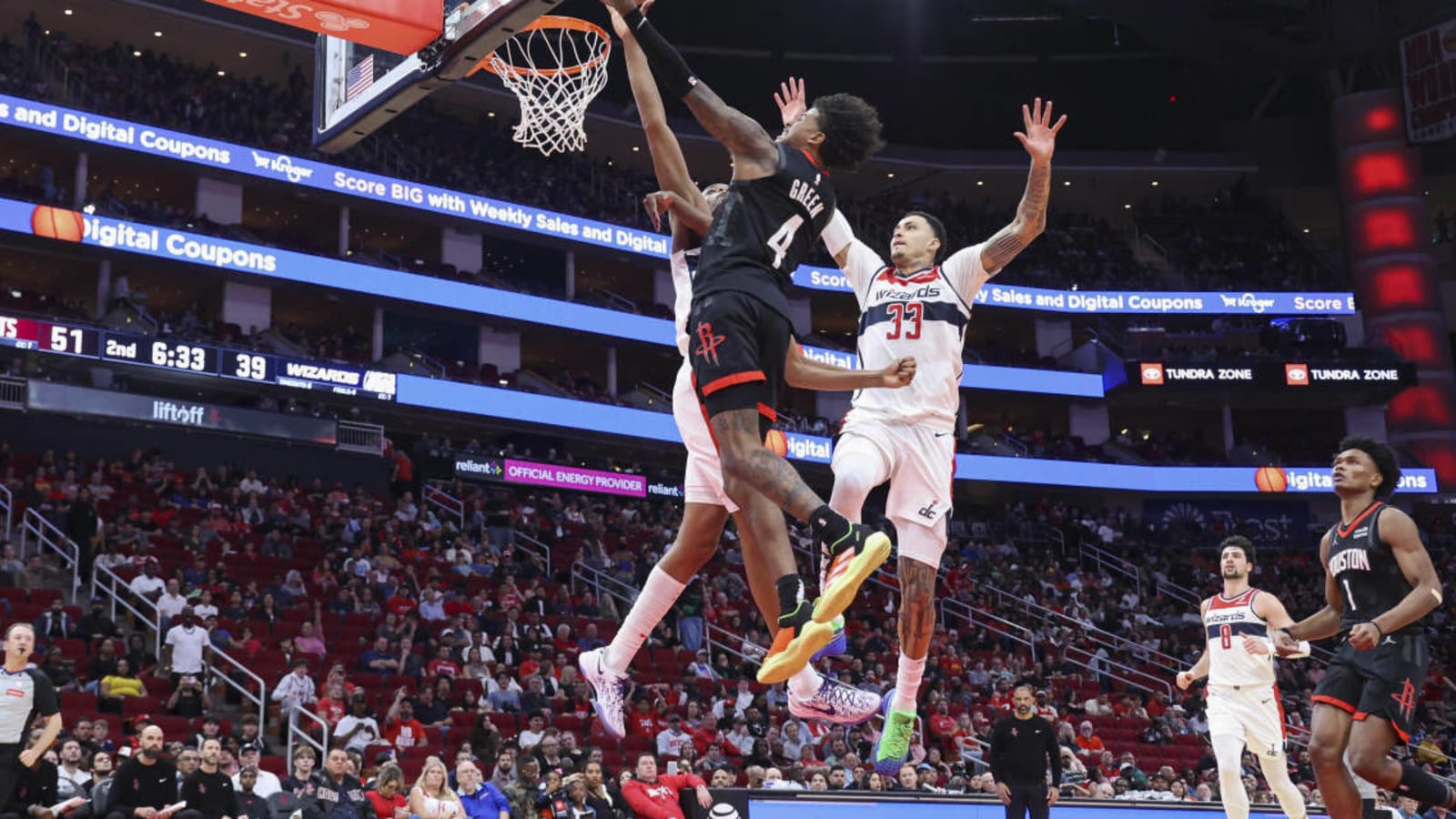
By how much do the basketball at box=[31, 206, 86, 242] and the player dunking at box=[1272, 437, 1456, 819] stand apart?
28.0 meters

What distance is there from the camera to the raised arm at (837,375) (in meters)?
6.12

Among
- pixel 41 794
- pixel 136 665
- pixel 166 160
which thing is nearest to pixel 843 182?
pixel 166 160

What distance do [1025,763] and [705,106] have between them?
30.2ft

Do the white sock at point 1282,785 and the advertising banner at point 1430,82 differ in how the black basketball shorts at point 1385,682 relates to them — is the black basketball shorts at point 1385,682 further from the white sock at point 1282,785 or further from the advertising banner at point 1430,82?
the advertising banner at point 1430,82

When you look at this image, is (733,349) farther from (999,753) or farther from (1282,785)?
(999,753)

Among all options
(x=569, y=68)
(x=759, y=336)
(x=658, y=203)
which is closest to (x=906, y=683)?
(x=759, y=336)

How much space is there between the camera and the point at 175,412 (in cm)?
2936

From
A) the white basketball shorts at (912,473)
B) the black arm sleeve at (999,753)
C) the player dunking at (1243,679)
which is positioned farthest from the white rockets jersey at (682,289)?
the black arm sleeve at (999,753)

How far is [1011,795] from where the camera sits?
13.7 m

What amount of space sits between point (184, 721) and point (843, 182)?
113 feet

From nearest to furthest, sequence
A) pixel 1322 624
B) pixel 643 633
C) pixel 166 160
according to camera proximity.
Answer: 1. pixel 643 633
2. pixel 1322 624
3. pixel 166 160

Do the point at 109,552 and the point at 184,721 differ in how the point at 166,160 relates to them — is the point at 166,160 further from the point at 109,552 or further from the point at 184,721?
the point at 184,721

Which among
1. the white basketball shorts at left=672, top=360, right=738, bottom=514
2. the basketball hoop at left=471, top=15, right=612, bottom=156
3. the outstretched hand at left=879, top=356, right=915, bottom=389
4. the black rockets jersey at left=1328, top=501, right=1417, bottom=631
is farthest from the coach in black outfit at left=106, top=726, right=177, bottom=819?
the black rockets jersey at left=1328, top=501, right=1417, bottom=631

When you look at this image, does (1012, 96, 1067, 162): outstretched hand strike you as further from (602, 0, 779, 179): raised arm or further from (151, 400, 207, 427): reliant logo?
(151, 400, 207, 427): reliant logo
